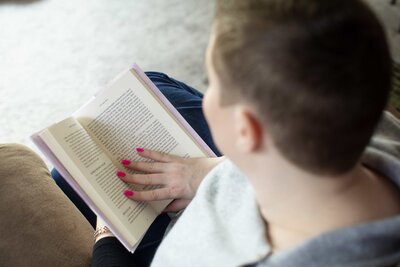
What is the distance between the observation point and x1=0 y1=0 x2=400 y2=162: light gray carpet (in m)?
1.78

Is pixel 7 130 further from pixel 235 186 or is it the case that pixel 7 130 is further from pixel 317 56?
pixel 317 56

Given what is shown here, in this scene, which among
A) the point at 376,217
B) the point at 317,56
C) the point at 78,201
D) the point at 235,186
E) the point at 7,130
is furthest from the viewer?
the point at 7,130

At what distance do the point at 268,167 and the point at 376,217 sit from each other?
0.14m

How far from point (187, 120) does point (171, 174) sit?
195mm

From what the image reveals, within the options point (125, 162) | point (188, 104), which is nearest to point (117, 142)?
point (125, 162)

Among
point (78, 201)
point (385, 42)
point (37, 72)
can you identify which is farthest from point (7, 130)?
point (385, 42)

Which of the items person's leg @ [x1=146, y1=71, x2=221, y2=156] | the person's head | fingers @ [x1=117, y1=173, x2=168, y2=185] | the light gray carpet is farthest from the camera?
the light gray carpet

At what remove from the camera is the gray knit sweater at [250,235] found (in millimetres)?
493

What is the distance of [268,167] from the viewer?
51cm

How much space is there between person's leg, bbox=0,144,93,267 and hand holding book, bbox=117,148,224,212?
14 cm

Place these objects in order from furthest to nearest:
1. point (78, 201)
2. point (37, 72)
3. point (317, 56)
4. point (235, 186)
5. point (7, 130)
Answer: point (37, 72) → point (7, 130) → point (78, 201) → point (235, 186) → point (317, 56)

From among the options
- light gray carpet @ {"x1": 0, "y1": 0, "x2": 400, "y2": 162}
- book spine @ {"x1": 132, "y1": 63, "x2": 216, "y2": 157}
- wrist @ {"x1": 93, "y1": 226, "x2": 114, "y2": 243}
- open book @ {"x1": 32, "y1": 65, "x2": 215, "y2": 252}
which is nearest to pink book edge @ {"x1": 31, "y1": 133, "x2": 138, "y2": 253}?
open book @ {"x1": 32, "y1": 65, "x2": 215, "y2": 252}

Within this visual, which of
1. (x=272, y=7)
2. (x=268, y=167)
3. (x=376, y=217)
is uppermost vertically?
(x=272, y=7)

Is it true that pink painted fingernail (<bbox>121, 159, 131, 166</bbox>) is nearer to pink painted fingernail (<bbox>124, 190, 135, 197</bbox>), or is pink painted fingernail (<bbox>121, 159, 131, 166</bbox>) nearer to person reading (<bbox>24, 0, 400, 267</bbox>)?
pink painted fingernail (<bbox>124, 190, 135, 197</bbox>)
